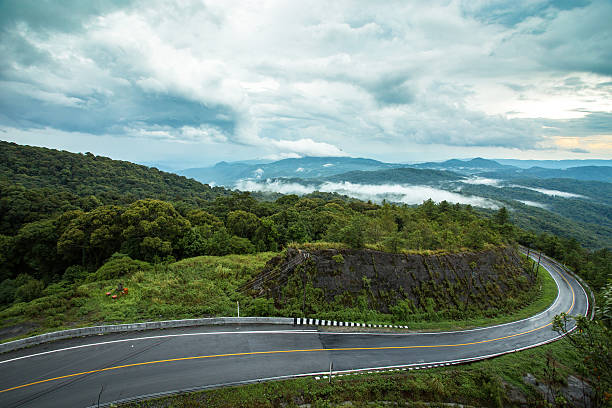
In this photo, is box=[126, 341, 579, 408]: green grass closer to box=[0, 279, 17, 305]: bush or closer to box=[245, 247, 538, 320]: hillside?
box=[245, 247, 538, 320]: hillside

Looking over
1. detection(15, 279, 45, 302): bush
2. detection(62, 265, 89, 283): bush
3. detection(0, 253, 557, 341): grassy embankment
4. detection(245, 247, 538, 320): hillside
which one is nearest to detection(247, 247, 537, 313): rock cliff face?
detection(245, 247, 538, 320): hillside

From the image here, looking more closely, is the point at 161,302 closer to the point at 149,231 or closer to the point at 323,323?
the point at 323,323

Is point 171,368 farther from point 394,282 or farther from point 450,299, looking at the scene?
point 450,299

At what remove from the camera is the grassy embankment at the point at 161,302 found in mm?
17641

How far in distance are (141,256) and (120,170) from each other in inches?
2970

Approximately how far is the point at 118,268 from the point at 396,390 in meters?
27.0

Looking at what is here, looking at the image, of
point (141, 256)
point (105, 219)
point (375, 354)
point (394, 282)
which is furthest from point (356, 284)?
point (105, 219)

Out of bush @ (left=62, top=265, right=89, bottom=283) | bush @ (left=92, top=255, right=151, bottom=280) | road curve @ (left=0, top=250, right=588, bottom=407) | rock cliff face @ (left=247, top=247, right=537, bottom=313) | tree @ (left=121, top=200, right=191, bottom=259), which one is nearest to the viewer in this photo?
road curve @ (left=0, top=250, right=588, bottom=407)

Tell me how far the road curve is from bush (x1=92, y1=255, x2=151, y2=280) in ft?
36.7

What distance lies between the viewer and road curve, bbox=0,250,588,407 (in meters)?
12.4

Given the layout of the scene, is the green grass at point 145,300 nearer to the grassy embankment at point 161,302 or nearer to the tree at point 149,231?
the grassy embankment at point 161,302

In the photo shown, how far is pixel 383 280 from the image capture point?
2459cm

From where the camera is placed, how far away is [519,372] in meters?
16.8

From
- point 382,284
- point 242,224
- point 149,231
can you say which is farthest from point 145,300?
point 242,224
